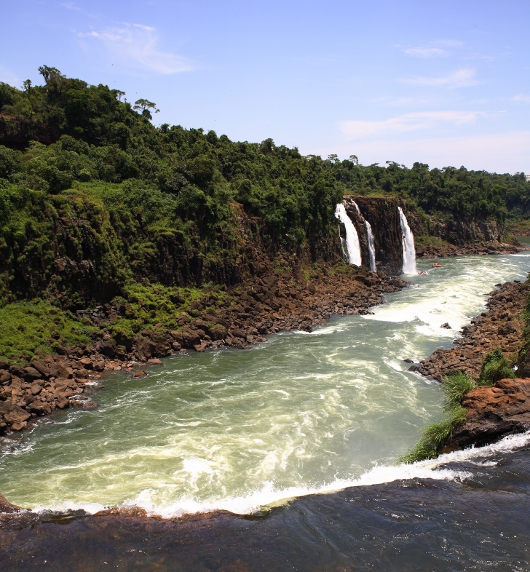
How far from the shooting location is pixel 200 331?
104 feet

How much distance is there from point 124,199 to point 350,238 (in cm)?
2692

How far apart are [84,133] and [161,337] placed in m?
25.8

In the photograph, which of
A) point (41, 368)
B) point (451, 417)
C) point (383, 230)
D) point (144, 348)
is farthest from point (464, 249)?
point (41, 368)

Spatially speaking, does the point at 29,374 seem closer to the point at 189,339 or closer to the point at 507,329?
the point at 189,339

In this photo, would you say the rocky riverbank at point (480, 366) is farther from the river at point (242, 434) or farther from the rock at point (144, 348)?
the rock at point (144, 348)

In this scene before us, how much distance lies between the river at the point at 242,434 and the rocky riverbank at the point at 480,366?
0.75 m

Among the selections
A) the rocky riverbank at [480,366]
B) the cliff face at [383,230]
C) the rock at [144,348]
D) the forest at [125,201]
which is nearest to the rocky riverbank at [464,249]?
the cliff face at [383,230]

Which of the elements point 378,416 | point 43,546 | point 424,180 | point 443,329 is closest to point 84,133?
point 443,329

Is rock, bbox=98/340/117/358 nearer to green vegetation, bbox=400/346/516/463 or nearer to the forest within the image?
the forest

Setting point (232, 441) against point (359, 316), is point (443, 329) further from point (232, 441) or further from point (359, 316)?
point (232, 441)

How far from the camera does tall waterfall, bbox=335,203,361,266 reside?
54781mm

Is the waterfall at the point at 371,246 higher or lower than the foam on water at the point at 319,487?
higher

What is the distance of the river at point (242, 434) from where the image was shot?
51.9 feet

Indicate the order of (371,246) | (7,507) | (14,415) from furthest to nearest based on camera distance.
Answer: (371,246) < (14,415) < (7,507)
